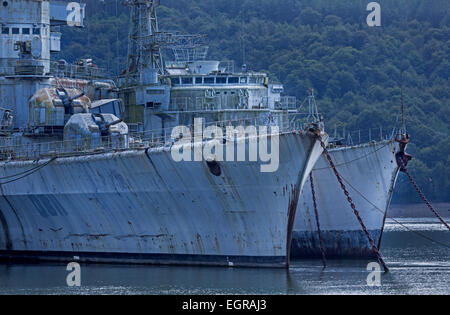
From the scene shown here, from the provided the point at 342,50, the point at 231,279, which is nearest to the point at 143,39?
the point at 231,279

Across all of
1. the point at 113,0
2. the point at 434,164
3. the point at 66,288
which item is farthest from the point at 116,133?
the point at 113,0

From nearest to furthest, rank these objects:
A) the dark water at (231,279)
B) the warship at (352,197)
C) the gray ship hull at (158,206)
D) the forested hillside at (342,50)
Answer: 1. the dark water at (231,279)
2. the gray ship hull at (158,206)
3. the warship at (352,197)
4. the forested hillside at (342,50)

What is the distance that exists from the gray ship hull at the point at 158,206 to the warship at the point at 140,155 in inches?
1.9

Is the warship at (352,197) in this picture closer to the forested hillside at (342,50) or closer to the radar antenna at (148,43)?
the radar antenna at (148,43)

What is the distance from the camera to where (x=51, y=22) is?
46.3m

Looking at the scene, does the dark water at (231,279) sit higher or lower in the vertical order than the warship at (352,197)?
lower

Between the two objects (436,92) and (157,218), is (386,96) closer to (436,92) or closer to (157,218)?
(436,92)

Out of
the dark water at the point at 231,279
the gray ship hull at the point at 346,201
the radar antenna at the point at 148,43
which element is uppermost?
the radar antenna at the point at 148,43

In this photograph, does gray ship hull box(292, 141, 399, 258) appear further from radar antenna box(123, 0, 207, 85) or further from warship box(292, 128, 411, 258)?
radar antenna box(123, 0, 207, 85)

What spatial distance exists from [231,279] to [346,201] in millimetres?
10896

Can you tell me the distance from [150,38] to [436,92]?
58310 millimetres

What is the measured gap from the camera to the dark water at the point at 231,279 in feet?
98.4

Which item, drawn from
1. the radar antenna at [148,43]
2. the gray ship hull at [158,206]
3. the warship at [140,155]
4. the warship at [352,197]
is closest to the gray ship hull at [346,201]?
the warship at [352,197]

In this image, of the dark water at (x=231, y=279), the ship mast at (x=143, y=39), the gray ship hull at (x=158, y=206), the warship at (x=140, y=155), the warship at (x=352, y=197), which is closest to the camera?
the dark water at (x=231, y=279)
